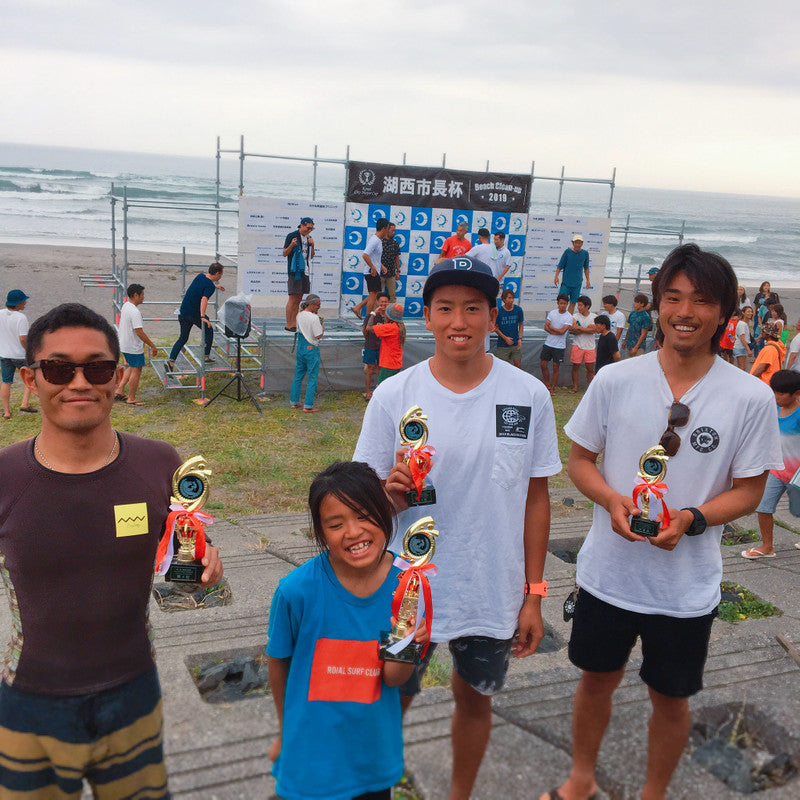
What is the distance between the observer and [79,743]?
2.21 metres

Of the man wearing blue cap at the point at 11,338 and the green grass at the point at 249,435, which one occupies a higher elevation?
the man wearing blue cap at the point at 11,338

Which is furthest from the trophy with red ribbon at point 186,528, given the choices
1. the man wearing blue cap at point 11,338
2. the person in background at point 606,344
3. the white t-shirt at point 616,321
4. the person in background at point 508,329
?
the white t-shirt at point 616,321

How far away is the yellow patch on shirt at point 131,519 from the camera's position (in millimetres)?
2242

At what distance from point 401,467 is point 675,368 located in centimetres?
111

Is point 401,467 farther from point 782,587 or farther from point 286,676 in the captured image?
point 782,587

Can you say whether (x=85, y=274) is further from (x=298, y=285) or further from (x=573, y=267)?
(x=573, y=267)

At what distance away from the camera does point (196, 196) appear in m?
54.1

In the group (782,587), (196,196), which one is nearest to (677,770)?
(782,587)

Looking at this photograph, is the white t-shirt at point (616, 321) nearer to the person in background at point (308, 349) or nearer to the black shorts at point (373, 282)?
the black shorts at point (373, 282)

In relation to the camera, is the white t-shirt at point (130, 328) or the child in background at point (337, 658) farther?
the white t-shirt at point (130, 328)

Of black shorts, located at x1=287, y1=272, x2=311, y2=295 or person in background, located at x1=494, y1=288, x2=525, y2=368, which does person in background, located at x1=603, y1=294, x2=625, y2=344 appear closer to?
person in background, located at x1=494, y1=288, x2=525, y2=368

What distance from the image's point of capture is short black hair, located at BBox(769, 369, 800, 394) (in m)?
5.77

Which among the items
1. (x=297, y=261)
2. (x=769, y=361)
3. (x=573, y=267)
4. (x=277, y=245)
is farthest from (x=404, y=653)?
(x=573, y=267)

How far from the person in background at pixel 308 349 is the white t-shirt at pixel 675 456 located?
7677mm
